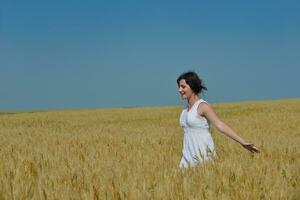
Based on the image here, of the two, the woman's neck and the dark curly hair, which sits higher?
the dark curly hair

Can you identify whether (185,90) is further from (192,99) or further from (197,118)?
(197,118)

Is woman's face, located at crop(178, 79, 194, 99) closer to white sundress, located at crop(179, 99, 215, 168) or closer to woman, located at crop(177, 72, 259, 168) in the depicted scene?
woman, located at crop(177, 72, 259, 168)

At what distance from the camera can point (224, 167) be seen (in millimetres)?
3672

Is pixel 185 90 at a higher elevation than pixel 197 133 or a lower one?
higher

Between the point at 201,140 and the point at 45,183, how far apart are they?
2.33 metres

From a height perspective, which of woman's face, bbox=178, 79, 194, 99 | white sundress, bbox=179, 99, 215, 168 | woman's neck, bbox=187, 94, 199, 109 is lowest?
white sundress, bbox=179, 99, 215, 168

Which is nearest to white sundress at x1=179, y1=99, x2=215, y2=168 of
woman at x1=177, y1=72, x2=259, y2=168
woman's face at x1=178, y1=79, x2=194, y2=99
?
woman at x1=177, y1=72, x2=259, y2=168

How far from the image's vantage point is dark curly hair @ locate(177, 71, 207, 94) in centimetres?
510

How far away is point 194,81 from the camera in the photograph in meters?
5.10

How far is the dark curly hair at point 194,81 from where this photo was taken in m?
5.10

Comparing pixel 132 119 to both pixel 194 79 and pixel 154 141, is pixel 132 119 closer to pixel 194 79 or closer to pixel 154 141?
pixel 154 141

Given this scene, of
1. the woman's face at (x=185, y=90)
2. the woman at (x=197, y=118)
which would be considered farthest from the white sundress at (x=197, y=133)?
the woman's face at (x=185, y=90)

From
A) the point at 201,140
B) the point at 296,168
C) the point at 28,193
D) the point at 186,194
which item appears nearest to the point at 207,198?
the point at 186,194

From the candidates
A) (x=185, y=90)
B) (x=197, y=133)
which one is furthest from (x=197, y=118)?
(x=185, y=90)
